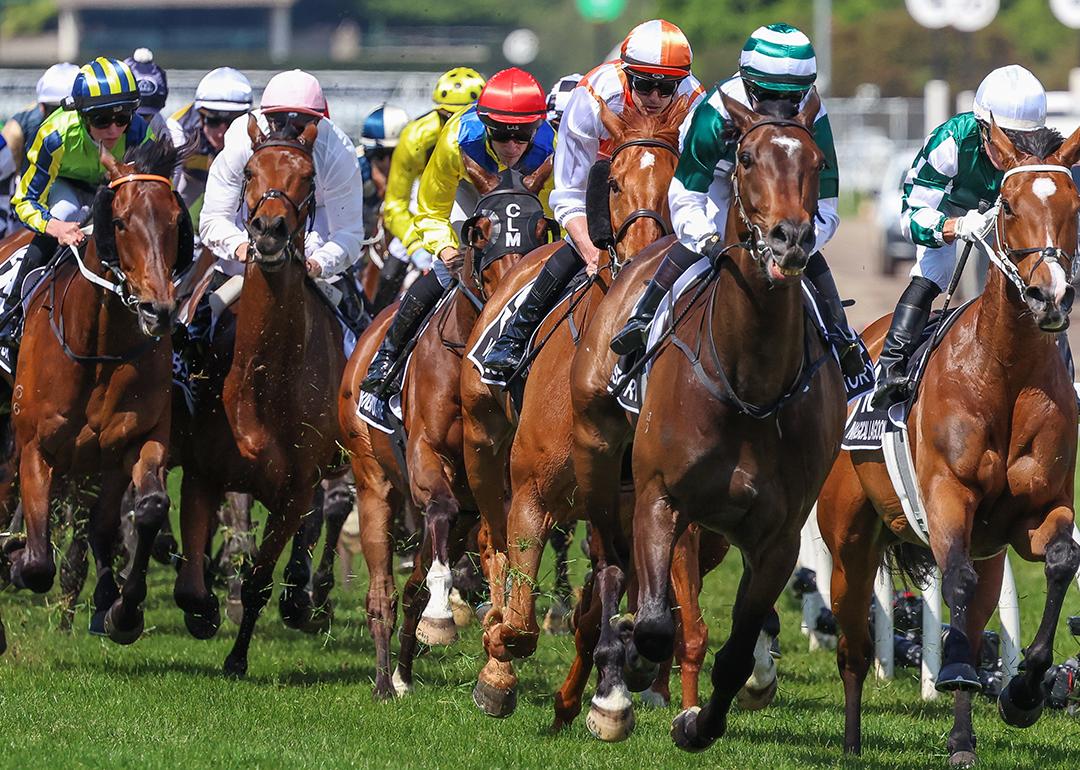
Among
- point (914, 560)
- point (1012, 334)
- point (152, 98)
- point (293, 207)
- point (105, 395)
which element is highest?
point (152, 98)

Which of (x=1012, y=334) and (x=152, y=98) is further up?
(x=152, y=98)

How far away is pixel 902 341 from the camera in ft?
28.6

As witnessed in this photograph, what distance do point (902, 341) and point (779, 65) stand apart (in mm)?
2034

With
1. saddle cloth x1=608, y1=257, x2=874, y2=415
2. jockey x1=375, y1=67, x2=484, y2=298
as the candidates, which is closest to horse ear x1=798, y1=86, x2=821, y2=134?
saddle cloth x1=608, y1=257, x2=874, y2=415

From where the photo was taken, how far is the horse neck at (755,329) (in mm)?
6895

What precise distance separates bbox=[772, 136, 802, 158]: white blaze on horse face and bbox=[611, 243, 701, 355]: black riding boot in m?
0.95

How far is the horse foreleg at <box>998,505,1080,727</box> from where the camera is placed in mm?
7562

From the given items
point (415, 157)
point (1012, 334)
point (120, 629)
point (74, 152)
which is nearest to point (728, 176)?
point (1012, 334)

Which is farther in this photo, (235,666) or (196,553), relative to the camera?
(235,666)

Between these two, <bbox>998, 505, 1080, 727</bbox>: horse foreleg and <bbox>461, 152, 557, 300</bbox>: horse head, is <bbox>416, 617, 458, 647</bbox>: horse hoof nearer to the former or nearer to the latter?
<bbox>461, 152, 557, 300</bbox>: horse head

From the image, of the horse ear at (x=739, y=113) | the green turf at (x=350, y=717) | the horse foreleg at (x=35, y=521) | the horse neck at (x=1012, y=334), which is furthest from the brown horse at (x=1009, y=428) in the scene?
the horse foreleg at (x=35, y=521)

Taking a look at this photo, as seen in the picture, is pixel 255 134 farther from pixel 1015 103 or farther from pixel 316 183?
pixel 1015 103

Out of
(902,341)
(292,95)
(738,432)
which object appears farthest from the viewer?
(292,95)

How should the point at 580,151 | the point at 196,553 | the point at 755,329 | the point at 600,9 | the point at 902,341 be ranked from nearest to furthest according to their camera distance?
1. the point at 755,329
2. the point at 580,151
3. the point at 902,341
4. the point at 196,553
5. the point at 600,9
